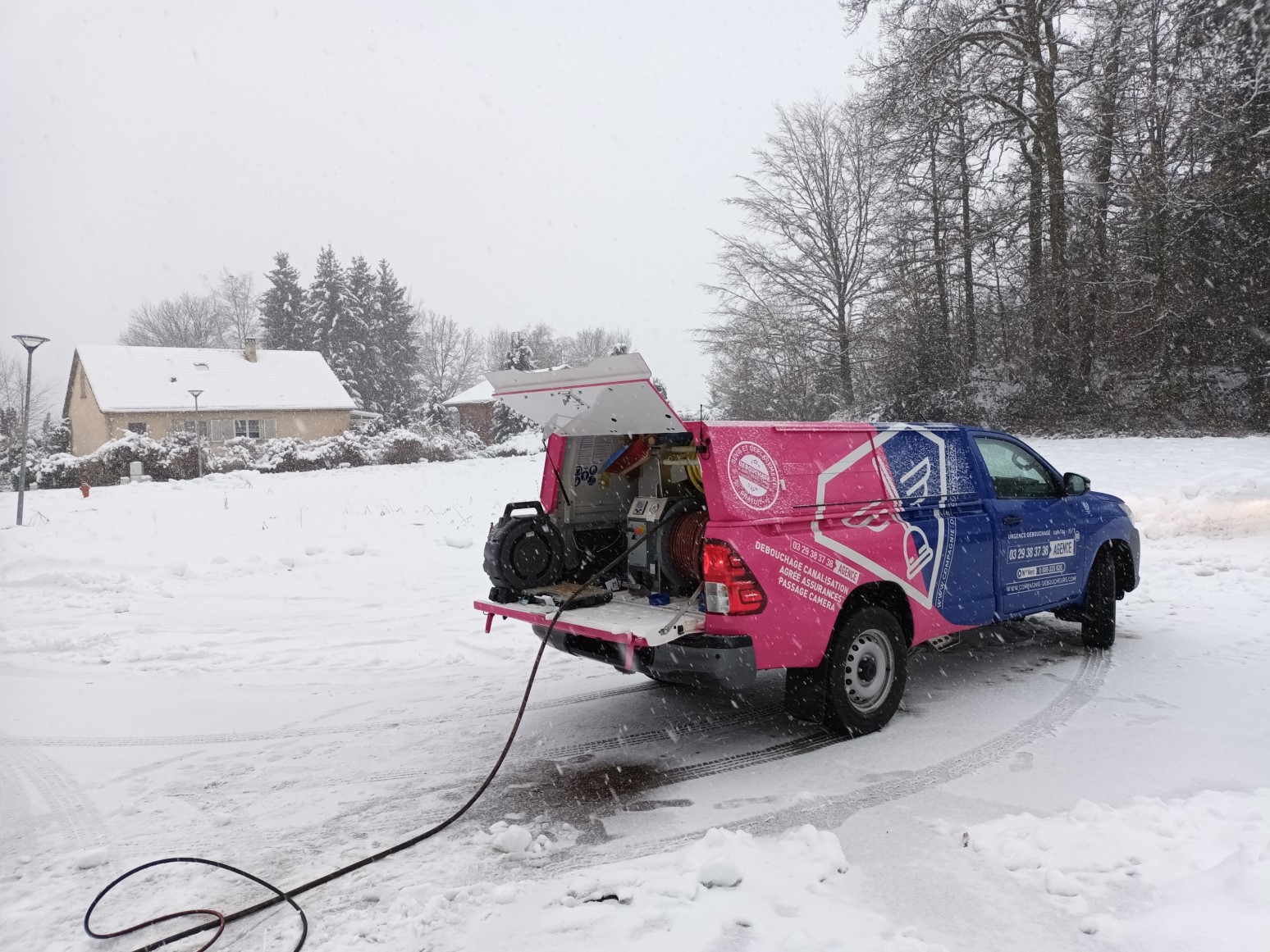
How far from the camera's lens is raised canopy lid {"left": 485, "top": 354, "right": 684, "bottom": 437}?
4918mm

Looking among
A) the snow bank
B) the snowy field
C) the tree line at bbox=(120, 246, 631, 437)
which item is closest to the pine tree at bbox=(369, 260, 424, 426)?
the tree line at bbox=(120, 246, 631, 437)

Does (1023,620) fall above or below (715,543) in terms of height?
below

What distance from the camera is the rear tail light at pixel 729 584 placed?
4660 mm

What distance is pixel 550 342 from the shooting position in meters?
86.9

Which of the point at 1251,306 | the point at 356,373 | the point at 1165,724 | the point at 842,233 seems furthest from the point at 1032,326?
the point at 356,373

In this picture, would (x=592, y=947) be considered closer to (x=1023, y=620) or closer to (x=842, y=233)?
(x=1023, y=620)

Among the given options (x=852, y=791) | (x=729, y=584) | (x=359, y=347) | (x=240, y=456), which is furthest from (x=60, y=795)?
(x=359, y=347)

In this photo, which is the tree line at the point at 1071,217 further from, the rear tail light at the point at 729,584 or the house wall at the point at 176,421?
the house wall at the point at 176,421

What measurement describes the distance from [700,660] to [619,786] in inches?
32.9

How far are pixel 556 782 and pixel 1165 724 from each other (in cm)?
383

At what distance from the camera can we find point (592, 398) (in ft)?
17.4

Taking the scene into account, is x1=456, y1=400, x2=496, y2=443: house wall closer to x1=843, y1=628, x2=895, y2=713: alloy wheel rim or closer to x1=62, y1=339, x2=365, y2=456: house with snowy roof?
x1=62, y1=339, x2=365, y2=456: house with snowy roof

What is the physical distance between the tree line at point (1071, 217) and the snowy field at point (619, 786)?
1138 centimetres

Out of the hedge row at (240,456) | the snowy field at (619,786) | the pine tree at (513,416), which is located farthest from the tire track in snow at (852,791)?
the pine tree at (513,416)
